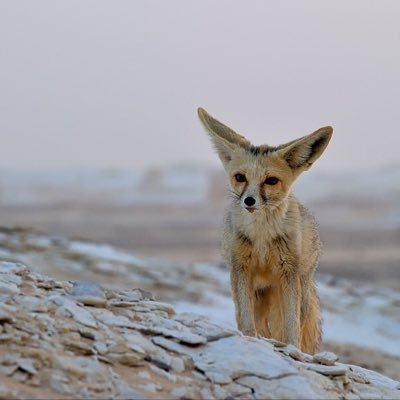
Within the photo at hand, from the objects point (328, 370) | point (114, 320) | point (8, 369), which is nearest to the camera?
point (8, 369)

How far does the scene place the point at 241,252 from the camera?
749 cm

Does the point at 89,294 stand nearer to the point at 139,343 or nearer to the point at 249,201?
the point at 139,343

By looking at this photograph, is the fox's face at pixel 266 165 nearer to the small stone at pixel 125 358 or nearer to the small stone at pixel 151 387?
the small stone at pixel 125 358

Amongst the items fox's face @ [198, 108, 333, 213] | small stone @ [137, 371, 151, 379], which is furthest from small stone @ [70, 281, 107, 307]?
fox's face @ [198, 108, 333, 213]

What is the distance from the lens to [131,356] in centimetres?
560

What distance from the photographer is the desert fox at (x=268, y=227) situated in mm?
7395

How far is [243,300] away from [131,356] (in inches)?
77.4

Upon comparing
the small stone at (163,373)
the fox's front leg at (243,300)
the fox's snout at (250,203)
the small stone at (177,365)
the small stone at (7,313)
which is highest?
the fox's snout at (250,203)

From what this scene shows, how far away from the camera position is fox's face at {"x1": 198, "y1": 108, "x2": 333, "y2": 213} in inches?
289

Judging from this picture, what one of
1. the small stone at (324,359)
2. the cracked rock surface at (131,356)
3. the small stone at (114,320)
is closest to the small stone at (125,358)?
the cracked rock surface at (131,356)

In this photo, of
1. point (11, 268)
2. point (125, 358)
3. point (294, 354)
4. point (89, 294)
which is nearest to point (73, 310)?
point (89, 294)

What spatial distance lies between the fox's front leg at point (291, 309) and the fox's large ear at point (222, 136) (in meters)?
1.07

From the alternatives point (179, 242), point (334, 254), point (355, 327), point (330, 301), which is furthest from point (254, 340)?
point (179, 242)

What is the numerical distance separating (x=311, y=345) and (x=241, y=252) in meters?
1.32
